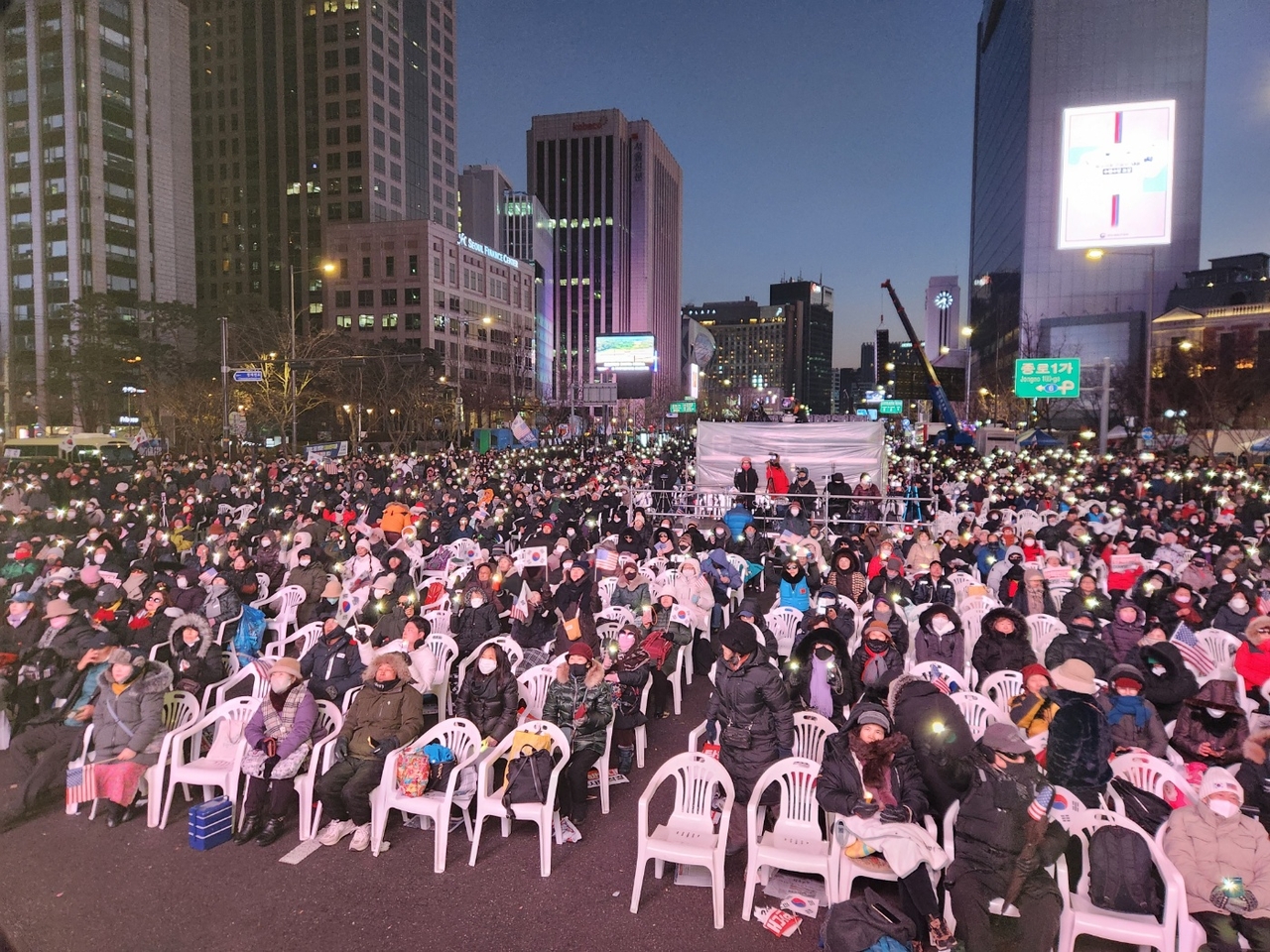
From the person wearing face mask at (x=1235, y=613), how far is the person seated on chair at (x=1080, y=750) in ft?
13.4

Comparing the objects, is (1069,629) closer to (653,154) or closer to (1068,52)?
(1068,52)

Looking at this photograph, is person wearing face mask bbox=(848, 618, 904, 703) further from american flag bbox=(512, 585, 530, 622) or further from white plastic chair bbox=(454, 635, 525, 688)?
american flag bbox=(512, 585, 530, 622)

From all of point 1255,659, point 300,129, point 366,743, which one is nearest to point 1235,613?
point 1255,659

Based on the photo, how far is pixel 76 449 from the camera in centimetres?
2870

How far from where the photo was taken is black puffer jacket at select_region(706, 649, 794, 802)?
5.15 m

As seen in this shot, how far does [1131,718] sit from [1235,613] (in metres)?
3.38

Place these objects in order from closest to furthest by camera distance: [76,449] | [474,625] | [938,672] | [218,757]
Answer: [218,757], [938,672], [474,625], [76,449]

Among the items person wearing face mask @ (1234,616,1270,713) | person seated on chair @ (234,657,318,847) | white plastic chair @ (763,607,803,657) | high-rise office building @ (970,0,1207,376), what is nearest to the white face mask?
person wearing face mask @ (1234,616,1270,713)

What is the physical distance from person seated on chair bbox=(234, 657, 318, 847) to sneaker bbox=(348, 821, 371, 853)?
62 centimetres

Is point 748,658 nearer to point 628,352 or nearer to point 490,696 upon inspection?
point 490,696

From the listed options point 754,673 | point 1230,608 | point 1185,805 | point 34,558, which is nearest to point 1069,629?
point 1230,608

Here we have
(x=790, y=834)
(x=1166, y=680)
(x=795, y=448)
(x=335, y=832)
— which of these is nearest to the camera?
(x=790, y=834)

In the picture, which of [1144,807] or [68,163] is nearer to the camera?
[1144,807]

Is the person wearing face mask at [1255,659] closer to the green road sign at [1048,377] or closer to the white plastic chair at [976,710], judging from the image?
the white plastic chair at [976,710]
